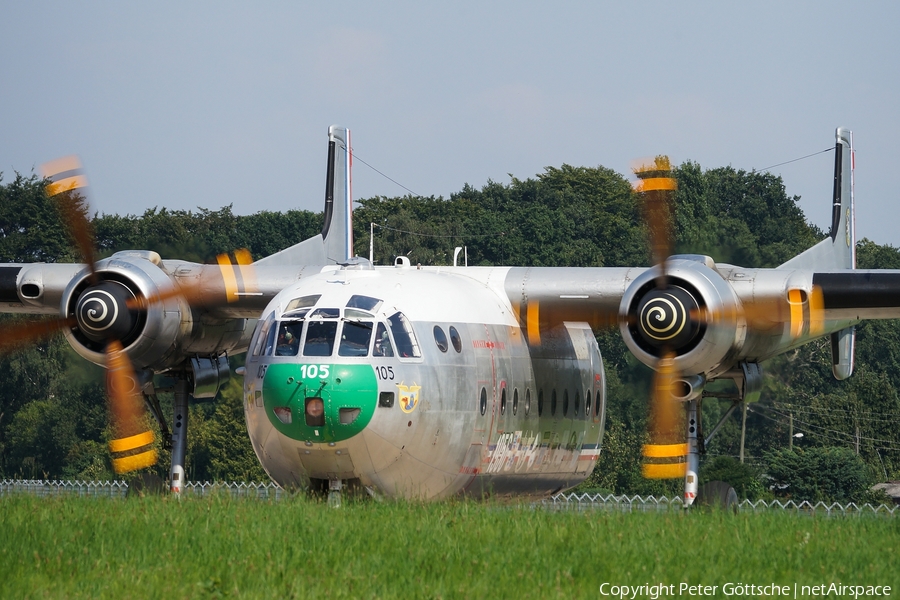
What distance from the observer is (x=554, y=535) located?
489 inches

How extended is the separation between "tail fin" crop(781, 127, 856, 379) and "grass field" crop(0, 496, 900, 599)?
7.71 meters

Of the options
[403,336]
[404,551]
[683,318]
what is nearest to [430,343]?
[403,336]

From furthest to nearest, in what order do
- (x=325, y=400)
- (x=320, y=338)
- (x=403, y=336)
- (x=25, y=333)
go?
(x=25, y=333)
(x=403, y=336)
(x=320, y=338)
(x=325, y=400)

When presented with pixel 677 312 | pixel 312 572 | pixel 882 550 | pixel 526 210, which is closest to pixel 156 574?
pixel 312 572

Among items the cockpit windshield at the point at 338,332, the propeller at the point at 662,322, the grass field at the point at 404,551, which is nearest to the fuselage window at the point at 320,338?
the cockpit windshield at the point at 338,332

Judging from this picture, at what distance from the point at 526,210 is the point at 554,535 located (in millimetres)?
55131

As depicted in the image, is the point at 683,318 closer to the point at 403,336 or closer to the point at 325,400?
the point at 403,336

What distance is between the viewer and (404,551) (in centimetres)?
1155

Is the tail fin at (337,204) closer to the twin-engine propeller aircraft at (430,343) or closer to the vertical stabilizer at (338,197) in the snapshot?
the vertical stabilizer at (338,197)

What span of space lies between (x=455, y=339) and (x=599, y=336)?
95.1ft

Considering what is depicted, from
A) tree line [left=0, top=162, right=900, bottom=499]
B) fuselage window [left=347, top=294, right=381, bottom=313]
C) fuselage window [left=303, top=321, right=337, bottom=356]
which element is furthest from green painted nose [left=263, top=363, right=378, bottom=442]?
tree line [left=0, top=162, right=900, bottom=499]

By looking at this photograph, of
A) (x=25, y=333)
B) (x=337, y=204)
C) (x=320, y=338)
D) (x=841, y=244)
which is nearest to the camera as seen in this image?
(x=320, y=338)

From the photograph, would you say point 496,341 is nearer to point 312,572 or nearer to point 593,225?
point 312,572

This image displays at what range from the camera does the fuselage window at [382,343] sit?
48.5 feet
